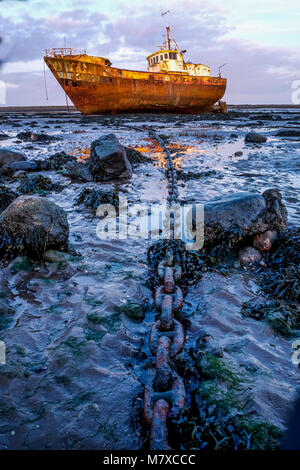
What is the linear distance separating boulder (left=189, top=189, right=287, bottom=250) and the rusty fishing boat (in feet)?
82.5

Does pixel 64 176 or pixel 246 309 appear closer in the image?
pixel 246 309

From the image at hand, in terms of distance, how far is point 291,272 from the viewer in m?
2.71

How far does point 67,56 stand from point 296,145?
21505 mm

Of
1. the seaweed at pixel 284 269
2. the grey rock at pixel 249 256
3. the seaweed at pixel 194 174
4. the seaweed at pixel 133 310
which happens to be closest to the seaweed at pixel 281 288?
the seaweed at pixel 284 269

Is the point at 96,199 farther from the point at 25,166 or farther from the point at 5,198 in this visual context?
the point at 25,166

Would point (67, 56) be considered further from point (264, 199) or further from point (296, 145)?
point (264, 199)

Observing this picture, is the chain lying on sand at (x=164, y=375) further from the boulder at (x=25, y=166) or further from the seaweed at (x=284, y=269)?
the boulder at (x=25, y=166)

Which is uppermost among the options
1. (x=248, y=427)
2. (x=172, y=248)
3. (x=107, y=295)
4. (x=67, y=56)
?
(x=67, y=56)

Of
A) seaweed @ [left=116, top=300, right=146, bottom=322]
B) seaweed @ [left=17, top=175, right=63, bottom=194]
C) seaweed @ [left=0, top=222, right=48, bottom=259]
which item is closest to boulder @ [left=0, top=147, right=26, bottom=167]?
seaweed @ [left=17, top=175, right=63, bottom=194]

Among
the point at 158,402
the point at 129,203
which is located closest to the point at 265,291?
the point at 158,402

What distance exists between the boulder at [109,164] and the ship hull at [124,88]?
70.7 ft

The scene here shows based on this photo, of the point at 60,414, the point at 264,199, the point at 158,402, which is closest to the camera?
the point at 158,402

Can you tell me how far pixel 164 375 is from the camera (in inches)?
56.7

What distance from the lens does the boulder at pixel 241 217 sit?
3.19 m
